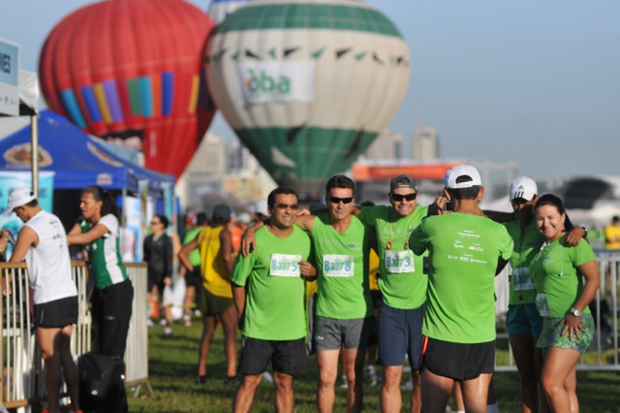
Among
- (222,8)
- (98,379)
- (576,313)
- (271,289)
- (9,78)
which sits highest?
(222,8)

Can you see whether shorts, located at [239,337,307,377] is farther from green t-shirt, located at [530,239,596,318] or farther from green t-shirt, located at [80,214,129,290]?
green t-shirt, located at [80,214,129,290]

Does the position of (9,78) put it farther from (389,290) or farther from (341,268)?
(389,290)

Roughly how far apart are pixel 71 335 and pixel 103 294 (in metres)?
0.44

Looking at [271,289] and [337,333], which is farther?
[337,333]

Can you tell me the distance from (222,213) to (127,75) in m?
33.6

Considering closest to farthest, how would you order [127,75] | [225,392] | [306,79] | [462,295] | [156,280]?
[462,295], [225,392], [156,280], [127,75], [306,79]

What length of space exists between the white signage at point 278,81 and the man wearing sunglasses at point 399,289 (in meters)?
40.2

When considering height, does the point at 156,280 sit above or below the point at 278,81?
below

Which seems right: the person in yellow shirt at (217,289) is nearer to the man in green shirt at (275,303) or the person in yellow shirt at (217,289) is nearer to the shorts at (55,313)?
the shorts at (55,313)

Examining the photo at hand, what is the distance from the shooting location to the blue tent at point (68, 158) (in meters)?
20.3

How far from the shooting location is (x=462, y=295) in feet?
26.9

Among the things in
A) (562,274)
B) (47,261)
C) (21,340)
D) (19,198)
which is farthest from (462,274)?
(21,340)

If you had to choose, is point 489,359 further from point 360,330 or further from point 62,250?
point 62,250

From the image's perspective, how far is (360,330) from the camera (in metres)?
10.1
